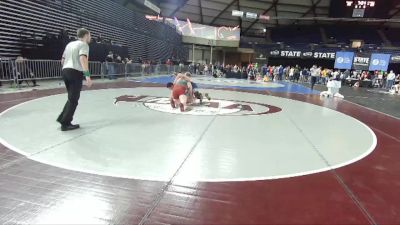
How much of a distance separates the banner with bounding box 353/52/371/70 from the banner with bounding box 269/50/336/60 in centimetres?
396

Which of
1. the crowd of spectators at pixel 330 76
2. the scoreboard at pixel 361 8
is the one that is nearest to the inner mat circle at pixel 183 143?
the crowd of spectators at pixel 330 76

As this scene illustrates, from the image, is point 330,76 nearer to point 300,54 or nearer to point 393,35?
point 300,54

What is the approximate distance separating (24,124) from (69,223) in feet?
13.2

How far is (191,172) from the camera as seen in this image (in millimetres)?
3744

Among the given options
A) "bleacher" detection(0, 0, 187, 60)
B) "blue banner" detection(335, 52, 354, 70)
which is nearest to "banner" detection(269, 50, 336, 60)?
"blue banner" detection(335, 52, 354, 70)

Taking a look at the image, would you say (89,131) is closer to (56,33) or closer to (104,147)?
(104,147)

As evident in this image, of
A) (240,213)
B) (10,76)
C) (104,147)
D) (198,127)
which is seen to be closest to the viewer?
(240,213)

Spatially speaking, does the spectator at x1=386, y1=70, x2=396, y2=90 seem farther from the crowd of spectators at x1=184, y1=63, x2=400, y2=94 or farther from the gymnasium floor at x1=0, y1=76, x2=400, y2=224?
the gymnasium floor at x1=0, y1=76, x2=400, y2=224

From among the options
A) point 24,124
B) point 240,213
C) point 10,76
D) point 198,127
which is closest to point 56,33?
point 10,76

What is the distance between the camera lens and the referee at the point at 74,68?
17.4 ft

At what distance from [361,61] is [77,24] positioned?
2470cm

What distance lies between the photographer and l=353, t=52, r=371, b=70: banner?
28.6 m

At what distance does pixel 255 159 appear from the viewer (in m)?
4.36

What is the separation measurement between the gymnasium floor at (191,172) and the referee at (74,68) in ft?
1.38
